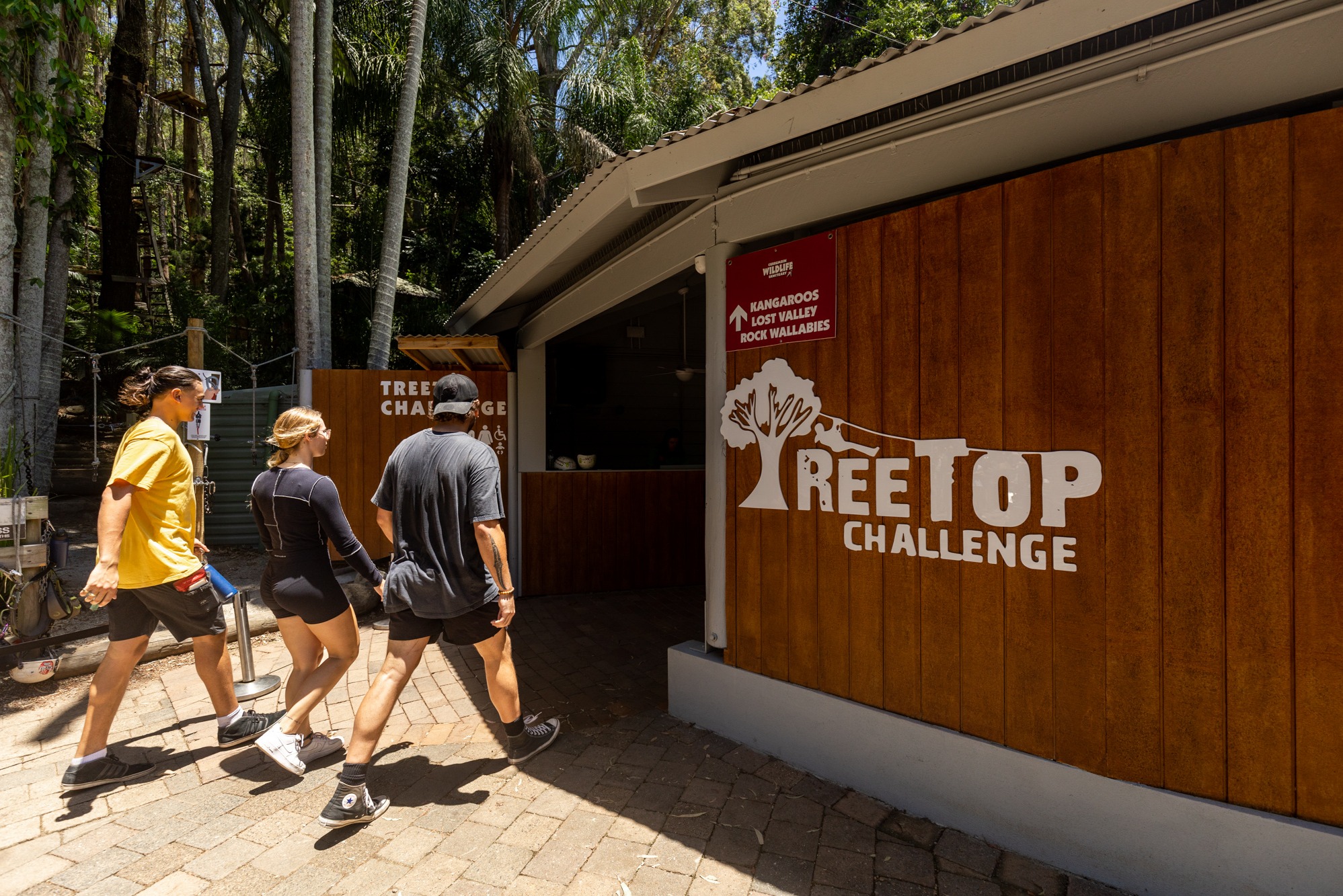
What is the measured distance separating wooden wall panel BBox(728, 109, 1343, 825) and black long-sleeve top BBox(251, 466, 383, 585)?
2302 mm

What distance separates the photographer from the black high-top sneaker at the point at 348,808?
8.82 ft

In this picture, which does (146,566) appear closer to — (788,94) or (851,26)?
(788,94)

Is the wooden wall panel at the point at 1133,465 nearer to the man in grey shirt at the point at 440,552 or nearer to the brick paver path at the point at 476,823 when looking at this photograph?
the brick paver path at the point at 476,823

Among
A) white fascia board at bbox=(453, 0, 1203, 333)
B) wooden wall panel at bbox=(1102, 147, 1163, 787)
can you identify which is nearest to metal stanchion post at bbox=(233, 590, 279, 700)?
white fascia board at bbox=(453, 0, 1203, 333)

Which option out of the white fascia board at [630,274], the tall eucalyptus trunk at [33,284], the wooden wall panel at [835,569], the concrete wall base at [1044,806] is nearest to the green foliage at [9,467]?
the tall eucalyptus trunk at [33,284]

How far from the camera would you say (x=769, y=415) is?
341 cm

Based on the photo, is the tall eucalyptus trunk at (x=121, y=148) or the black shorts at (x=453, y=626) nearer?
the black shorts at (x=453, y=626)

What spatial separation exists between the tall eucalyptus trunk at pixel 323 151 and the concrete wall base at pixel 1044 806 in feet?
19.9

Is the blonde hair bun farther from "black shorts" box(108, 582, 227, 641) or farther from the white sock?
the white sock

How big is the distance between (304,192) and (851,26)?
10913mm

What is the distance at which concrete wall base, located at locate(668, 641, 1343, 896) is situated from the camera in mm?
2104

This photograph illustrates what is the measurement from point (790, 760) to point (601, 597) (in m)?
3.73

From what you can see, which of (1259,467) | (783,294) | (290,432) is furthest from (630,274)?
(1259,467)

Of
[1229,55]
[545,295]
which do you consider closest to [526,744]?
[1229,55]
